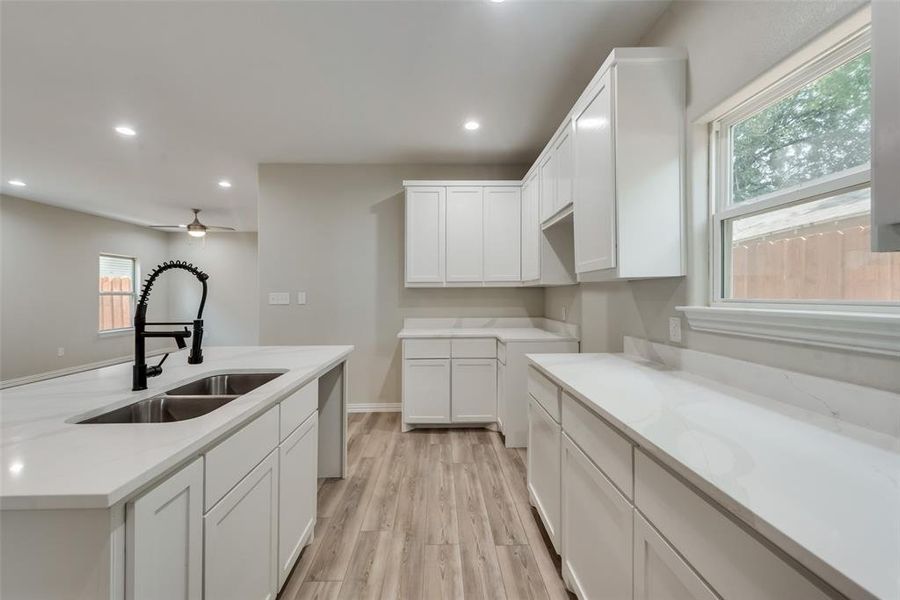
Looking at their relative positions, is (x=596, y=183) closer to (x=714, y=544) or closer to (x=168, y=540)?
(x=714, y=544)

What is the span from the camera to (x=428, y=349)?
10.5 feet

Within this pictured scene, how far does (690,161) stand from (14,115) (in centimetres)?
469

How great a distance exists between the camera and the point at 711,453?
2.52 ft

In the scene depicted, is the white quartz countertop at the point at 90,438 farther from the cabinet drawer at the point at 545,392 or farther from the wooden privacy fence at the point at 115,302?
the wooden privacy fence at the point at 115,302

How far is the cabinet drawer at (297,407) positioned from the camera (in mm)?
1386

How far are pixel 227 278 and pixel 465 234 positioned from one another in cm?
675

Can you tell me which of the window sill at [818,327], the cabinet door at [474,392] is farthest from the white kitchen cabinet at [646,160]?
the cabinet door at [474,392]

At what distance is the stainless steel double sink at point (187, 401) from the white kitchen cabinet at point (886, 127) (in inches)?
67.1

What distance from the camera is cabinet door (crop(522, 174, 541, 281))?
297 cm

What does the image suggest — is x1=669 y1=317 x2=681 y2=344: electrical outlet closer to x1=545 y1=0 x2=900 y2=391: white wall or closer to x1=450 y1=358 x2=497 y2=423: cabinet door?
x1=545 y1=0 x2=900 y2=391: white wall

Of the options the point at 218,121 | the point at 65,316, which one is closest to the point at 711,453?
the point at 218,121

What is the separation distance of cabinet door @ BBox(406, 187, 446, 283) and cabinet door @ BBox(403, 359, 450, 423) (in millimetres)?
841

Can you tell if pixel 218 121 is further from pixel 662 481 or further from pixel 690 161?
pixel 662 481

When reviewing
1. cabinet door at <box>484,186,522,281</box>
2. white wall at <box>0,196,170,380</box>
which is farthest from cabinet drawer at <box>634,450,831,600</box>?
white wall at <box>0,196,170,380</box>
